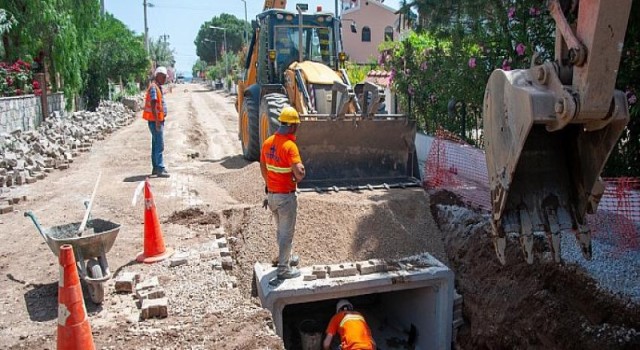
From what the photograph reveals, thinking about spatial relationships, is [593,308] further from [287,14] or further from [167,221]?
[287,14]

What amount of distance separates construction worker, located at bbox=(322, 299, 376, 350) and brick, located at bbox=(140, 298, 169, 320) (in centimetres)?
173

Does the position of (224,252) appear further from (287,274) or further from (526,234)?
(526,234)

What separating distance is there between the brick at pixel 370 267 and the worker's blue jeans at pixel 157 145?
17.4 ft

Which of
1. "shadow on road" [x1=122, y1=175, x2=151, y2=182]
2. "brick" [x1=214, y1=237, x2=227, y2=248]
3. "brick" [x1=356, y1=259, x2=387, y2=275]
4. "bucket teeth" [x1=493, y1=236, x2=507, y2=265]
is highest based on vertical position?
"bucket teeth" [x1=493, y1=236, x2=507, y2=265]

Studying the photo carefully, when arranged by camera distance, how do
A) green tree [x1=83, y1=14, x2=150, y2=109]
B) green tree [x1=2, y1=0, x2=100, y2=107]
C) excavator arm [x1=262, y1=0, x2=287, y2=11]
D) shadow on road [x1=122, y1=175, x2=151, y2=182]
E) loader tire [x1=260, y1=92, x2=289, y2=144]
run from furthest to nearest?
1. green tree [x1=83, y1=14, x2=150, y2=109]
2. green tree [x1=2, y1=0, x2=100, y2=107]
3. excavator arm [x1=262, y1=0, x2=287, y2=11]
4. shadow on road [x1=122, y1=175, x2=151, y2=182]
5. loader tire [x1=260, y1=92, x2=289, y2=144]

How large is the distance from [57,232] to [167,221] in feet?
7.20

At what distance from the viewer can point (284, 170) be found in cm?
502

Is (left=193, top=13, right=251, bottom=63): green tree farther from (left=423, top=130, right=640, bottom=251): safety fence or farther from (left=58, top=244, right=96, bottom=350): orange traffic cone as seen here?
(left=58, top=244, right=96, bottom=350): orange traffic cone

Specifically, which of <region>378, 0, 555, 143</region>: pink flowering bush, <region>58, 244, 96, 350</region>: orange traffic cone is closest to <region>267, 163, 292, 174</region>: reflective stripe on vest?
<region>58, 244, 96, 350</region>: orange traffic cone

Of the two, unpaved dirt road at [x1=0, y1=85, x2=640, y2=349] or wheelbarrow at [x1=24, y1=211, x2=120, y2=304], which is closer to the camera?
unpaved dirt road at [x1=0, y1=85, x2=640, y2=349]

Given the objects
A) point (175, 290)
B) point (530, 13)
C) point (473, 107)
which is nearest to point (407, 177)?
point (473, 107)

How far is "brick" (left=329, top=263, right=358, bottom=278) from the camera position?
18.8ft

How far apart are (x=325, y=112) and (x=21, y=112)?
9.03 m

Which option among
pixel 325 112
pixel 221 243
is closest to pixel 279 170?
pixel 221 243
